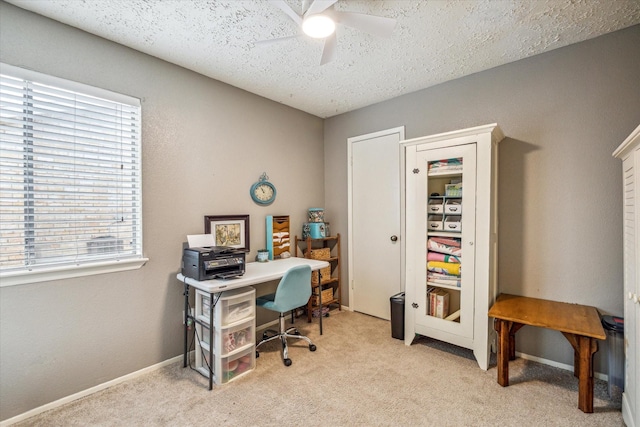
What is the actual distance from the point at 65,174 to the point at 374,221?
2.87 m

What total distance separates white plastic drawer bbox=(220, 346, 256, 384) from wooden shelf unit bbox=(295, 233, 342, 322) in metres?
1.16

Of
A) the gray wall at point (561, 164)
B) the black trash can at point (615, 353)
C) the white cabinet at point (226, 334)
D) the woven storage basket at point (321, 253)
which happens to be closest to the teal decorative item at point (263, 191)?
the woven storage basket at point (321, 253)

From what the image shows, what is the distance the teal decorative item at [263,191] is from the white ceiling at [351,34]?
0.99 m

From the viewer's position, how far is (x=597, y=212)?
218cm

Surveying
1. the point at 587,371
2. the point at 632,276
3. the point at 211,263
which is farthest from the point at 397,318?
the point at 211,263

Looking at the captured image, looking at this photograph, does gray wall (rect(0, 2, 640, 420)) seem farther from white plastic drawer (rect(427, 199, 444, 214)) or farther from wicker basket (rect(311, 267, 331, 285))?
wicker basket (rect(311, 267, 331, 285))

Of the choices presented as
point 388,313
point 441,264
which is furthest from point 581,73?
point 388,313

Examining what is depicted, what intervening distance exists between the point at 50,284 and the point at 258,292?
5.63ft

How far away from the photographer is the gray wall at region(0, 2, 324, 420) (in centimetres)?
180

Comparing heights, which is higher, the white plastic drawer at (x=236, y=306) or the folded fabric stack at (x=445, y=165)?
the folded fabric stack at (x=445, y=165)

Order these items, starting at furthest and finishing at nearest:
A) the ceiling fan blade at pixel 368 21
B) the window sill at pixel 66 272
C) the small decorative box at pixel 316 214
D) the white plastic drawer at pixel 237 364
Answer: the small decorative box at pixel 316 214
the white plastic drawer at pixel 237 364
the window sill at pixel 66 272
the ceiling fan blade at pixel 368 21

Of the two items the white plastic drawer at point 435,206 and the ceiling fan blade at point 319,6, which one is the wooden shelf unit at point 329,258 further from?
the ceiling fan blade at point 319,6

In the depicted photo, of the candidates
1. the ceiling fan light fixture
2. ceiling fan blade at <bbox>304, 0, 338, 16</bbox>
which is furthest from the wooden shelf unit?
ceiling fan blade at <bbox>304, 0, 338, 16</bbox>

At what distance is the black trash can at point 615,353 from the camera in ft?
6.37
